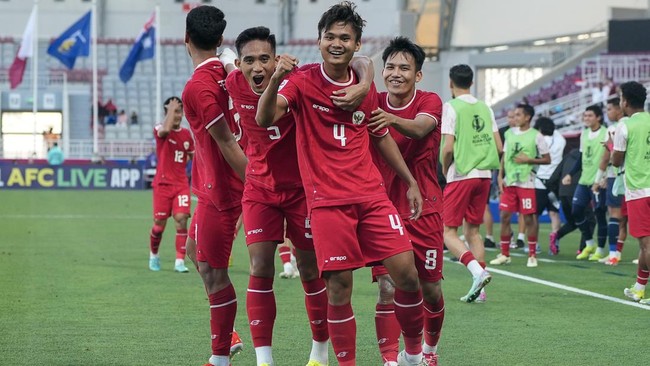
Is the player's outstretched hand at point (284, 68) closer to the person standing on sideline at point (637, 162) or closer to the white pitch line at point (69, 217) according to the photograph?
the person standing on sideline at point (637, 162)

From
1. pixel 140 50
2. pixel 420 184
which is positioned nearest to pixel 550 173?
pixel 420 184

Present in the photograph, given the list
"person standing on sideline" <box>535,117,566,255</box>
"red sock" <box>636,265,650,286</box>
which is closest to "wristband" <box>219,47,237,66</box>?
"red sock" <box>636,265,650,286</box>

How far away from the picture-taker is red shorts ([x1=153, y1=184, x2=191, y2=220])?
1487 cm

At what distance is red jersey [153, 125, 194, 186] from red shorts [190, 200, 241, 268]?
23.9 feet

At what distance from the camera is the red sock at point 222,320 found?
7664 mm

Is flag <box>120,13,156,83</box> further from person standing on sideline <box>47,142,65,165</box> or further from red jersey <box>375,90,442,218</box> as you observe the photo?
red jersey <box>375,90,442,218</box>

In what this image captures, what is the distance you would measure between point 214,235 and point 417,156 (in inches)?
57.5

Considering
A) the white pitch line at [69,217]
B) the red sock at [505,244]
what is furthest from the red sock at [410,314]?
the white pitch line at [69,217]

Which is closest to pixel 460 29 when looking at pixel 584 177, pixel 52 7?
pixel 52 7

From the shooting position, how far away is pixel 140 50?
4388cm

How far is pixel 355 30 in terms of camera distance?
698 centimetres

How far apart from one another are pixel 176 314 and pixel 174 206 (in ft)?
14.0

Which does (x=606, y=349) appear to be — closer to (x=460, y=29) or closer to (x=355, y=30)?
(x=355, y=30)

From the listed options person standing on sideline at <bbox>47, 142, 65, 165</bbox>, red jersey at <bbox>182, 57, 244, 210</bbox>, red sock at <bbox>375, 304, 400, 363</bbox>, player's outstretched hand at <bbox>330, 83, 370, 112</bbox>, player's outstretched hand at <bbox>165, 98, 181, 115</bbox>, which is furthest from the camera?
person standing on sideline at <bbox>47, 142, 65, 165</bbox>
